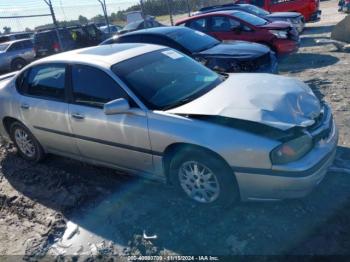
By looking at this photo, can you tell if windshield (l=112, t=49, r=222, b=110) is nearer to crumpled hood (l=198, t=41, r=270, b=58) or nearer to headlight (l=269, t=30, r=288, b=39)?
crumpled hood (l=198, t=41, r=270, b=58)

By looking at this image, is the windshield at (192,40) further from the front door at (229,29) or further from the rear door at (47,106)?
the rear door at (47,106)

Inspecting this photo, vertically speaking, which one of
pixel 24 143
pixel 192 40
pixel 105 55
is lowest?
pixel 24 143

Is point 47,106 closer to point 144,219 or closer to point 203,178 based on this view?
point 144,219

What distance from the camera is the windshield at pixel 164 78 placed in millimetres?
3764

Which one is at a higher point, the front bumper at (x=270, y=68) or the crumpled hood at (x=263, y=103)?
the crumpled hood at (x=263, y=103)

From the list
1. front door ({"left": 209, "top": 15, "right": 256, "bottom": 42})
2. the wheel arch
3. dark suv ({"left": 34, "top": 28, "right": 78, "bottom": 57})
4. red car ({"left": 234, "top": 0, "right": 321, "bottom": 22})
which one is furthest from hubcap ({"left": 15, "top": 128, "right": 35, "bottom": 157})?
red car ({"left": 234, "top": 0, "right": 321, "bottom": 22})

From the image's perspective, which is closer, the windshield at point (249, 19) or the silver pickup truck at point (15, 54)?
the windshield at point (249, 19)

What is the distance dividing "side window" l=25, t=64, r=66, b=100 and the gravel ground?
108cm

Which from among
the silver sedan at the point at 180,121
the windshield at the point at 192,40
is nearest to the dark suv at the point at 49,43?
the windshield at the point at 192,40

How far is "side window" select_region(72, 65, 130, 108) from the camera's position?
3.86 metres

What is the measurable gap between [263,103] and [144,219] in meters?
1.63

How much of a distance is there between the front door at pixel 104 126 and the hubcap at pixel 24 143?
3.82ft

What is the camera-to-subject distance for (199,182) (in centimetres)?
351

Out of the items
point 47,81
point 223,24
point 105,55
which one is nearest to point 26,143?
point 47,81
